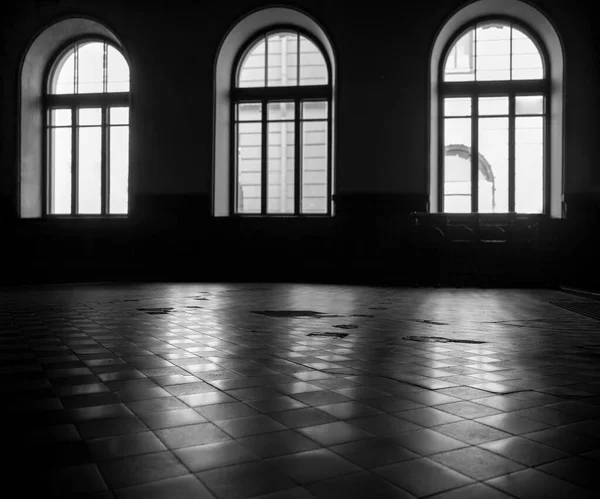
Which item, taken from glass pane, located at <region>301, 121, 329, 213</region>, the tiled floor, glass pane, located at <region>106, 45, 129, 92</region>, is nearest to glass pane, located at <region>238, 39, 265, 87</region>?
glass pane, located at <region>301, 121, 329, 213</region>

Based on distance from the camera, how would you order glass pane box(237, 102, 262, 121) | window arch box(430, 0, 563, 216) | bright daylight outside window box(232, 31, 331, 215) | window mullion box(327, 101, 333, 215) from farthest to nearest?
glass pane box(237, 102, 262, 121) < bright daylight outside window box(232, 31, 331, 215) < window mullion box(327, 101, 333, 215) < window arch box(430, 0, 563, 216)

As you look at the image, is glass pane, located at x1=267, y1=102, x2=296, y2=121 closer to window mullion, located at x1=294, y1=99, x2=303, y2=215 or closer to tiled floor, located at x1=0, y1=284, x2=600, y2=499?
window mullion, located at x1=294, y1=99, x2=303, y2=215

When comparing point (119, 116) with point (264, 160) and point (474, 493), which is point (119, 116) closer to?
point (264, 160)

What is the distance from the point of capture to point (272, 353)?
366 cm

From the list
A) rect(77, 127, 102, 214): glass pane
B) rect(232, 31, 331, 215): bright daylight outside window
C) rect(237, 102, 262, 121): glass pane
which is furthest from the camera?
rect(77, 127, 102, 214): glass pane

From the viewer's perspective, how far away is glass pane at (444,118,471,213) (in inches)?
464

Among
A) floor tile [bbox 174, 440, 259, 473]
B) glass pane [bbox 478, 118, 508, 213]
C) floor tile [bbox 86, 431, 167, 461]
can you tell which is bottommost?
floor tile [bbox 86, 431, 167, 461]

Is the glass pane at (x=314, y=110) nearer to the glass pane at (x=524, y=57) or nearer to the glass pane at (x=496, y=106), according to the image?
the glass pane at (x=496, y=106)

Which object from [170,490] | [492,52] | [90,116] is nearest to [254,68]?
[90,116]

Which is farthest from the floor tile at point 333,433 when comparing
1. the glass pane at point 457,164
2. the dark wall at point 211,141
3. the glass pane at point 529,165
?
the glass pane at point 529,165

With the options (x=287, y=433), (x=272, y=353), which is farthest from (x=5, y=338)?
(x=287, y=433)

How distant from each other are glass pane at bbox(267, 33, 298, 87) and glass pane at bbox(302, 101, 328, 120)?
0.56 metres

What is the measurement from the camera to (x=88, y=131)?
12.9 m

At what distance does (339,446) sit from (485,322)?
153 inches
